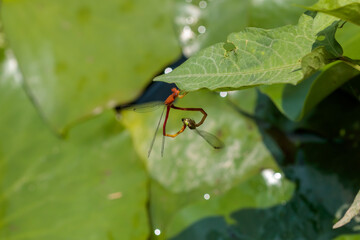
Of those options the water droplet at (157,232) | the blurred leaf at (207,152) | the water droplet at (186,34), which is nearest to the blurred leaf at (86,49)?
the water droplet at (186,34)

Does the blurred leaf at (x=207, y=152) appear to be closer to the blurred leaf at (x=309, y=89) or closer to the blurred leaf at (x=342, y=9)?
the blurred leaf at (x=309, y=89)

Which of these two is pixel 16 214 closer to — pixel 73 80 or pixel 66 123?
pixel 66 123

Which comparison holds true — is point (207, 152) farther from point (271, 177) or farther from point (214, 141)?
point (271, 177)

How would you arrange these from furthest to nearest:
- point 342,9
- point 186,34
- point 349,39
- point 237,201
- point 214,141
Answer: point 186,34, point 214,141, point 237,201, point 349,39, point 342,9

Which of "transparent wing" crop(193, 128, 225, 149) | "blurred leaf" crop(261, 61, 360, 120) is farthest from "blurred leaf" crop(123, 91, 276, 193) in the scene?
"blurred leaf" crop(261, 61, 360, 120)

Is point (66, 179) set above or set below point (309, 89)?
below

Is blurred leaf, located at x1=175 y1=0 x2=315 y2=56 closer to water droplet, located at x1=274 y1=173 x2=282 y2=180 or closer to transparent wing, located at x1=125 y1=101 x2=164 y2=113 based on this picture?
transparent wing, located at x1=125 y1=101 x2=164 y2=113

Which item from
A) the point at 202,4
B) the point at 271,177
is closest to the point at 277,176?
the point at 271,177
